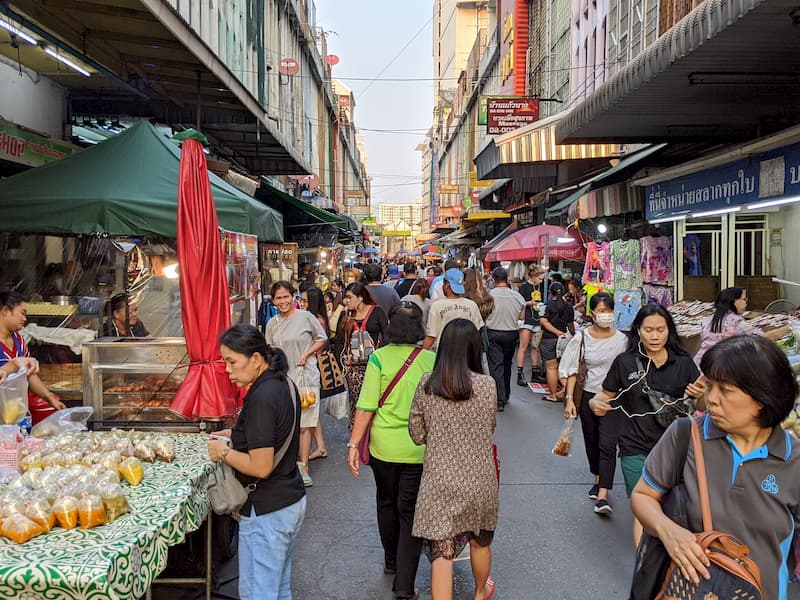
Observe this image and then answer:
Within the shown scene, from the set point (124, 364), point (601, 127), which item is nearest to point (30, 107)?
point (124, 364)

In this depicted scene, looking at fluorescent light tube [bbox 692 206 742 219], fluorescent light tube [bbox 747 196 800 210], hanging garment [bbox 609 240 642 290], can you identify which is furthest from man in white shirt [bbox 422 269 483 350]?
hanging garment [bbox 609 240 642 290]

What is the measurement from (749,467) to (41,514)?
2.86 metres

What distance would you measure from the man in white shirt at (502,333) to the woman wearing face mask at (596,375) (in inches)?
134

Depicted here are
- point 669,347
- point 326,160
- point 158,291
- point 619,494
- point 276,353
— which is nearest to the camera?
point 276,353

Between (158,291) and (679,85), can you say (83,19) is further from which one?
(679,85)

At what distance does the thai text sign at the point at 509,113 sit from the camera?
1873cm

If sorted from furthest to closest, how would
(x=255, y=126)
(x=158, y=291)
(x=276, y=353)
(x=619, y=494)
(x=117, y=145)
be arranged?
(x=255, y=126)
(x=158, y=291)
(x=117, y=145)
(x=619, y=494)
(x=276, y=353)

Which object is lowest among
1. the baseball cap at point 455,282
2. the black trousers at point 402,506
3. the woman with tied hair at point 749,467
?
the black trousers at point 402,506

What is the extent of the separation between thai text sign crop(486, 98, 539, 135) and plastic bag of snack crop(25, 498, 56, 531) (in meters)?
17.0

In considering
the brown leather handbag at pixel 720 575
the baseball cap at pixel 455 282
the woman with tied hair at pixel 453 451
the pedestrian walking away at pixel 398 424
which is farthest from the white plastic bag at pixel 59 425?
the baseball cap at pixel 455 282

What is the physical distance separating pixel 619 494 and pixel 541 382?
554 centimetres

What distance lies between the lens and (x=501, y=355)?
949cm

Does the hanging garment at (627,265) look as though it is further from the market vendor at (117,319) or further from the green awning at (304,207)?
the green awning at (304,207)

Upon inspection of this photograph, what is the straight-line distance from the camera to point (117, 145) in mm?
6875
